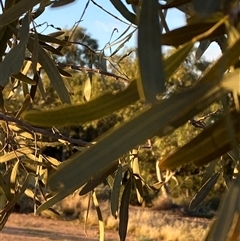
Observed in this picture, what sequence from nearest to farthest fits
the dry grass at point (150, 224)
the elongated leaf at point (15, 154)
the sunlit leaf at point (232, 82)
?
the sunlit leaf at point (232, 82)
the elongated leaf at point (15, 154)
the dry grass at point (150, 224)

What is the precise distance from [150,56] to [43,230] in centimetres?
1031

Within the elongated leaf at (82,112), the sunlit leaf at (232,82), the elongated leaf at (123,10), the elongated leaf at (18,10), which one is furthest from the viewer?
the elongated leaf at (123,10)

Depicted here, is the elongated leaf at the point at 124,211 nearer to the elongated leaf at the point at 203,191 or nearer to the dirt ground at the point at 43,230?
the elongated leaf at the point at 203,191

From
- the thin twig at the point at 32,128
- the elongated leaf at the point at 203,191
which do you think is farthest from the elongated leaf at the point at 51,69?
the elongated leaf at the point at 203,191

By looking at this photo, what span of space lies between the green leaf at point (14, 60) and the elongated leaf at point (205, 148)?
11.1 inches

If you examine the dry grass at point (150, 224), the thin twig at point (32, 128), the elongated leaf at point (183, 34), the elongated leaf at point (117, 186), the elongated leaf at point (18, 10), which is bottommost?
the dry grass at point (150, 224)

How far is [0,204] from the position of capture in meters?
1.54

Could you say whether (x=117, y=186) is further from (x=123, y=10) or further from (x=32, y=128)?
(x=123, y=10)

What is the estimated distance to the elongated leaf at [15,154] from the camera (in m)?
1.45

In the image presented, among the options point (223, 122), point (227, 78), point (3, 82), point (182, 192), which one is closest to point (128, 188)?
point (3, 82)

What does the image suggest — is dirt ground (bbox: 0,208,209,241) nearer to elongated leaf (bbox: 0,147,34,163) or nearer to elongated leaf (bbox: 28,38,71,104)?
elongated leaf (bbox: 0,147,34,163)

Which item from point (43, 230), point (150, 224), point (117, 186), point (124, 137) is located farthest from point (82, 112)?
point (150, 224)

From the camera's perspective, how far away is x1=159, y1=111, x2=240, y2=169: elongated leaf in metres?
0.63

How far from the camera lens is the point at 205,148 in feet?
2.10
